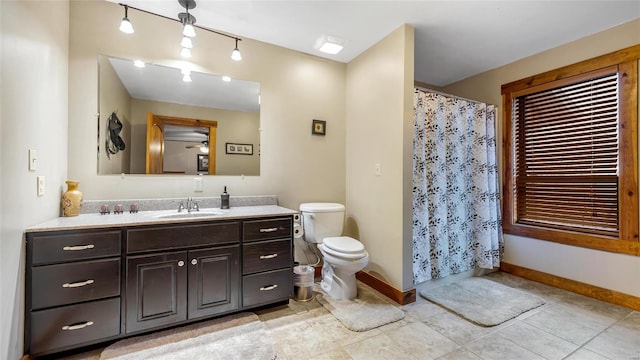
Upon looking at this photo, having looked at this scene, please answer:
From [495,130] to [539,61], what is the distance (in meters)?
0.79

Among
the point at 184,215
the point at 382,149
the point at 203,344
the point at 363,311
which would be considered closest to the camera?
the point at 203,344

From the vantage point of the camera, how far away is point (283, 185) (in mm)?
2688

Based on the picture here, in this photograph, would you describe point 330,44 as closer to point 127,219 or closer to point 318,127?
point 318,127

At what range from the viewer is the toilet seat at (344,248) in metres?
2.18

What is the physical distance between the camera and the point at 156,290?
1.71m

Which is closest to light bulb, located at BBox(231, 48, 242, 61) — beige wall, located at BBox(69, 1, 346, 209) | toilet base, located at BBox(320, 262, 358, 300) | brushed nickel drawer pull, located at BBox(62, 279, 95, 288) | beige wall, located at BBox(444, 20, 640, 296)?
beige wall, located at BBox(69, 1, 346, 209)

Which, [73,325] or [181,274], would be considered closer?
[73,325]

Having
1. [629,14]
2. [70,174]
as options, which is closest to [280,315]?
[70,174]

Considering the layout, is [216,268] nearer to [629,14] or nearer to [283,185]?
[283,185]

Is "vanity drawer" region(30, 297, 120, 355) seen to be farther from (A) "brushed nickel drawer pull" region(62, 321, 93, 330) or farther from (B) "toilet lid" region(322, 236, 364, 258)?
(B) "toilet lid" region(322, 236, 364, 258)

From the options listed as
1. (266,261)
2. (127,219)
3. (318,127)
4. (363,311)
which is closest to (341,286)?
(363,311)

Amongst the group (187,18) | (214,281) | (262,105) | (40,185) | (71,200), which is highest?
(187,18)

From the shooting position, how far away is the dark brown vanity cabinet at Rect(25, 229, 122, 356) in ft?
4.73

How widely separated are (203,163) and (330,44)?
1.64 meters
